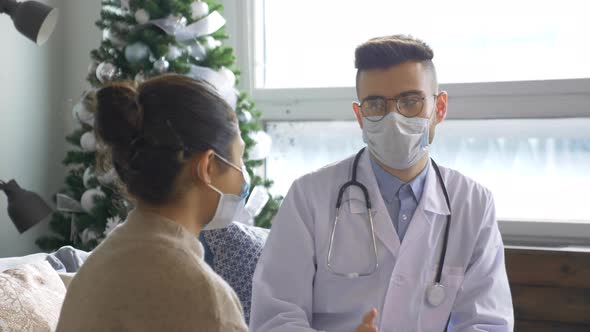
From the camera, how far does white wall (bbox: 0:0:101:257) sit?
3.20 meters

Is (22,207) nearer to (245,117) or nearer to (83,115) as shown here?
(83,115)

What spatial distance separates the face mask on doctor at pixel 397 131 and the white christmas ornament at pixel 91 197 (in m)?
1.45

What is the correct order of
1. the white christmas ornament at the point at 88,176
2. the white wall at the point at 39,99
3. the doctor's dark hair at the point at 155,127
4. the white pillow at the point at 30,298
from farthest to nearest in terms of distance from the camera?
the white wall at the point at 39,99 < the white christmas ornament at the point at 88,176 < the white pillow at the point at 30,298 < the doctor's dark hair at the point at 155,127

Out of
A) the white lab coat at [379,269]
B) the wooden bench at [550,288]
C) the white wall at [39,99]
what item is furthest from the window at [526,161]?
the white wall at [39,99]

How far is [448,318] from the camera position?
189 cm

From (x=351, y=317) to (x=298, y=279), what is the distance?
0.17 meters

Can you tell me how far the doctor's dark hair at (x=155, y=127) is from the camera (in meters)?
1.29

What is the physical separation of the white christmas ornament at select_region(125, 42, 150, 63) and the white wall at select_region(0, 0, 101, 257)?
0.69 m

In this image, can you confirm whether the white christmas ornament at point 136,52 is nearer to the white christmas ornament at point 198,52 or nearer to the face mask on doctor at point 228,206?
the white christmas ornament at point 198,52

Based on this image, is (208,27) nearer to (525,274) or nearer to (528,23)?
(528,23)


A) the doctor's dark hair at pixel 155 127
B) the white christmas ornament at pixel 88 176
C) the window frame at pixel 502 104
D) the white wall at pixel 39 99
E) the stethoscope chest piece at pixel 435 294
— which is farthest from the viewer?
the white wall at pixel 39 99

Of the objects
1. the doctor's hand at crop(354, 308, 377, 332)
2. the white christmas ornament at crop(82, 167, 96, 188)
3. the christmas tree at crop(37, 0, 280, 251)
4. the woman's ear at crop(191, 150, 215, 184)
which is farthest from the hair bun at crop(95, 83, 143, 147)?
the white christmas ornament at crop(82, 167, 96, 188)

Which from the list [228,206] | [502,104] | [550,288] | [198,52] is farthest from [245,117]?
[228,206]

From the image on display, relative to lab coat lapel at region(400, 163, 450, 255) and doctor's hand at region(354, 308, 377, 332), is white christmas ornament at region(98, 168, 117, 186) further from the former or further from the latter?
doctor's hand at region(354, 308, 377, 332)
